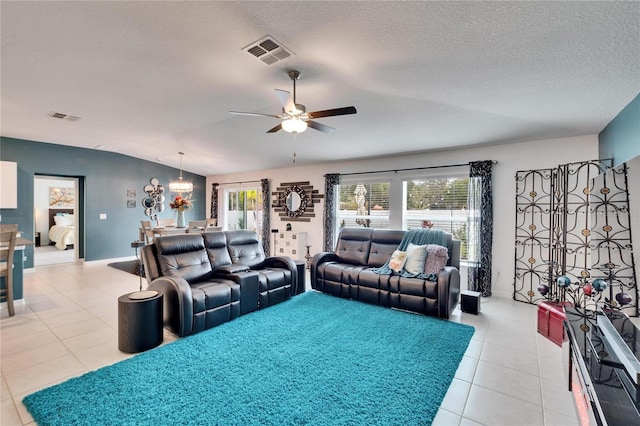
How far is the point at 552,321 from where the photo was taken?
119 inches

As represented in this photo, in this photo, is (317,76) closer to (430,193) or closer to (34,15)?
(34,15)

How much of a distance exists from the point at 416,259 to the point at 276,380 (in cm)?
251

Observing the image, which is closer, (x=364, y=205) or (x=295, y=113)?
(x=295, y=113)

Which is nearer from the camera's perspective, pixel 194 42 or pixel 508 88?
pixel 194 42

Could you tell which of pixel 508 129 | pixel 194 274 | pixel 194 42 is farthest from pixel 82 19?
pixel 508 129

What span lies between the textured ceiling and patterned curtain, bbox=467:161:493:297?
58 centimetres

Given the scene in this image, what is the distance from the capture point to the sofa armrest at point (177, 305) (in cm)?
296

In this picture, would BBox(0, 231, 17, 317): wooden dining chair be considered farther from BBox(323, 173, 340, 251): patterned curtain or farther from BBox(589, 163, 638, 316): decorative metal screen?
BBox(589, 163, 638, 316): decorative metal screen

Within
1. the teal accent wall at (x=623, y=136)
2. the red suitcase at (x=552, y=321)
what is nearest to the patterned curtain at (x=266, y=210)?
the red suitcase at (x=552, y=321)

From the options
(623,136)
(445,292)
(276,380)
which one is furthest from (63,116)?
(623,136)

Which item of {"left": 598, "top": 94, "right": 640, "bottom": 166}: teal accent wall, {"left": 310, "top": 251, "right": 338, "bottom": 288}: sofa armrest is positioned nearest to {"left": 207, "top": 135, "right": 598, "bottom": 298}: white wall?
{"left": 598, "top": 94, "right": 640, "bottom": 166}: teal accent wall

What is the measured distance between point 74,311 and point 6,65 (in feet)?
9.62

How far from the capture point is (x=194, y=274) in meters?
3.61

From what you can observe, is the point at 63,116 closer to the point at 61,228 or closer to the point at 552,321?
the point at 61,228
